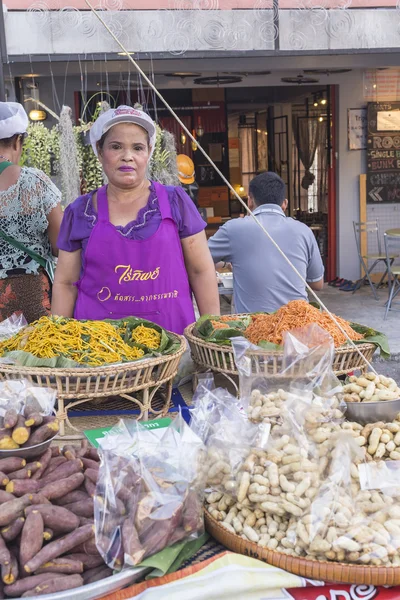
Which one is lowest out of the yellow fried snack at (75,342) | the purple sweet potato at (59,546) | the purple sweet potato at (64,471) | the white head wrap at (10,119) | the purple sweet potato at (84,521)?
the purple sweet potato at (59,546)

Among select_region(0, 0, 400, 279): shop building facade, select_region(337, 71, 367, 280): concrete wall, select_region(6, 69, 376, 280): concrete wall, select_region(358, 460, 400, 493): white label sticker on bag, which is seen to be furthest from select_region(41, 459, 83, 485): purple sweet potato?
select_region(337, 71, 367, 280): concrete wall

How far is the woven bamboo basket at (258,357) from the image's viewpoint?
222cm

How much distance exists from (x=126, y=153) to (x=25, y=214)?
32.0 inches

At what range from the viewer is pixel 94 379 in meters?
2.12

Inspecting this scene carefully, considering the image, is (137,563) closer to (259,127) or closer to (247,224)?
(247,224)

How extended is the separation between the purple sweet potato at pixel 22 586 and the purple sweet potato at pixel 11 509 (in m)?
0.13

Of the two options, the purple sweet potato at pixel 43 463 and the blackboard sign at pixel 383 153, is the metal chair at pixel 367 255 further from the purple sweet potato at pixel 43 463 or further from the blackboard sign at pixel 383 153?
the purple sweet potato at pixel 43 463

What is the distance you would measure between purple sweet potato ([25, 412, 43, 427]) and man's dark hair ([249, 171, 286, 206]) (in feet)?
8.66

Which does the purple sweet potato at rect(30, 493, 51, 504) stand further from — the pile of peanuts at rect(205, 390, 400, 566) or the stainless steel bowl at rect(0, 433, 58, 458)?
the pile of peanuts at rect(205, 390, 400, 566)

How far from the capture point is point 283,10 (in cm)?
591

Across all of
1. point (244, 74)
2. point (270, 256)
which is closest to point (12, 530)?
point (270, 256)

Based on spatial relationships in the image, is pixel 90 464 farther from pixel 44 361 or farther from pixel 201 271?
pixel 201 271

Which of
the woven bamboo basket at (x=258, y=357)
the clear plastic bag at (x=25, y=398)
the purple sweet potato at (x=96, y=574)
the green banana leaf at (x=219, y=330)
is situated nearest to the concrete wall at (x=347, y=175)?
the green banana leaf at (x=219, y=330)

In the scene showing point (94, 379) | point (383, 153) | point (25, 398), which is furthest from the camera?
point (383, 153)
